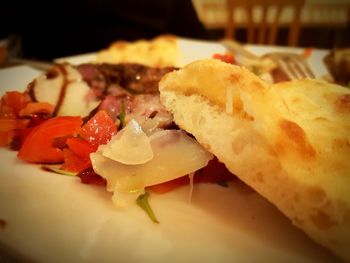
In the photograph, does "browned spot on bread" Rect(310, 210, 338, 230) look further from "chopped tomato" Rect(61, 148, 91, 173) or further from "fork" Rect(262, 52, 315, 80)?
"fork" Rect(262, 52, 315, 80)

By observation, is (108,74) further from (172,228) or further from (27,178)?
(172,228)

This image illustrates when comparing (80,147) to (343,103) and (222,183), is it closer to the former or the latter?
(222,183)

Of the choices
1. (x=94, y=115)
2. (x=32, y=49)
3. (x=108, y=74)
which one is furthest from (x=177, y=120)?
(x=32, y=49)

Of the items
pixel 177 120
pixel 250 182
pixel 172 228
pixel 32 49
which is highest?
pixel 177 120

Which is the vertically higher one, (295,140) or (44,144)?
(295,140)

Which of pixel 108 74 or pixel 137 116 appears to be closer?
pixel 137 116

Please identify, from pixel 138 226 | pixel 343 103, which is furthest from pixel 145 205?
pixel 343 103

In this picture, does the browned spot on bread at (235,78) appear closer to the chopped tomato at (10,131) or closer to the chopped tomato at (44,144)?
the chopped tomato at (44,144)
